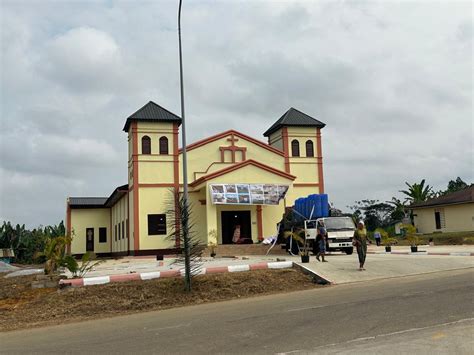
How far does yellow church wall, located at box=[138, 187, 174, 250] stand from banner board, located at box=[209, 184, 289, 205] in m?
4.41

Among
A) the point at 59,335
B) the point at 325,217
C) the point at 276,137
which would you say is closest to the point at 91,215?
the point at 276,137

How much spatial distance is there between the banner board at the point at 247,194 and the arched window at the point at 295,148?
6.18 meters

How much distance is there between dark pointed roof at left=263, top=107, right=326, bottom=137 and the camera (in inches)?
1751

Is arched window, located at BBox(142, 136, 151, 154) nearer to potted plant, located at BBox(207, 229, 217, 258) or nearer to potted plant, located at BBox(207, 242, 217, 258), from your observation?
potted plant, located at BBox(207, 229, 217, 258)

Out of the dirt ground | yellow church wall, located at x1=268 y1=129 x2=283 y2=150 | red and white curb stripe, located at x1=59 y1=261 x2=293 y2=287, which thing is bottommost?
the dirt ground

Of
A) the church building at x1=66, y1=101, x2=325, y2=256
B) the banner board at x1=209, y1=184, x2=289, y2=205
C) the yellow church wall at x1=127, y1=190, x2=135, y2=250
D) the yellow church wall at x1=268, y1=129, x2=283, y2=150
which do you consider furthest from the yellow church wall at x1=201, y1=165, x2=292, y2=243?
the yellow church wall at x1=268, y1=129, x2=283, y2=150

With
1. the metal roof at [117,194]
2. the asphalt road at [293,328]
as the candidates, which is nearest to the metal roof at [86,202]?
the metal roof at [117,194]

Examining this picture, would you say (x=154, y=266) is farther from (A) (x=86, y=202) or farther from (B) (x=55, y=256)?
(A) (x=86, y=202)

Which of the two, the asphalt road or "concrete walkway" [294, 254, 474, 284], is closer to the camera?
the asphalt road

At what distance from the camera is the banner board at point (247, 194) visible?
3700 centimetres

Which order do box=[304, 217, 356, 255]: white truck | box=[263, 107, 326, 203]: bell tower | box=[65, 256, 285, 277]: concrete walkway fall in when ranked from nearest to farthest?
1. box=[65, 256, 285, 277]: concrete walkway
2. box=[304, 217, 356, 255]: white truck
3. box=[263, 107, 326, 203]: bell tower

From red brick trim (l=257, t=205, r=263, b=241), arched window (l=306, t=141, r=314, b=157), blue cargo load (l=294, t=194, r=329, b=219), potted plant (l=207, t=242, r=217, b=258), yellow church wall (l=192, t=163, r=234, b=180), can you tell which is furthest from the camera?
arched window (l=306, t=141, r=314, b=157)

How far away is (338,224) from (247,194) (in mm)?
11307

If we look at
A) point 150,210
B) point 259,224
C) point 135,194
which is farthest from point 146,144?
point 259,224
